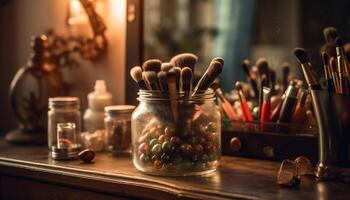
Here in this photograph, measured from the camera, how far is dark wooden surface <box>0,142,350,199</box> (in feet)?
2.75

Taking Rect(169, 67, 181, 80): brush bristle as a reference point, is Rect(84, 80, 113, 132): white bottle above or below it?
below

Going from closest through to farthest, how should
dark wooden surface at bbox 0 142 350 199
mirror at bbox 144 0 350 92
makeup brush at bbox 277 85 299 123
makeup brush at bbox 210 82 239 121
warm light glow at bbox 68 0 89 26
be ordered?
1. dark wooden surface at bbox 0 142 350 199
2. makeup brush at bbox 277 85 299 123
3. makeup brush at bbox 210 82 239 121
4. mirror at bbox 144 0 350 92
5. warm light glow at bbox 68 0 89 26

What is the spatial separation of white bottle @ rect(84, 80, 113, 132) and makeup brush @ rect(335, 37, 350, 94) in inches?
22.8

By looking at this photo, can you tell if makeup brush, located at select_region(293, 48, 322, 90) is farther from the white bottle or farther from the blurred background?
the white bottle

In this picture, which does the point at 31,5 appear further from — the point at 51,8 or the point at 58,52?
the point at 58,52

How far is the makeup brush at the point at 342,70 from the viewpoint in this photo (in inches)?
36.2

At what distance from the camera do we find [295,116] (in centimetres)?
109

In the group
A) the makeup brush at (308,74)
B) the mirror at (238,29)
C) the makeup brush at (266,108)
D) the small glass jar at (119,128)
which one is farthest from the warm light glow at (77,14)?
the makeup brush at (308,74)

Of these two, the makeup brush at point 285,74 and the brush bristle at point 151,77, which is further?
the makeup brush at point 285,74

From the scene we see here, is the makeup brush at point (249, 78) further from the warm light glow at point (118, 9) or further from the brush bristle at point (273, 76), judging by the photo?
the warm light glow at point (118, 9)

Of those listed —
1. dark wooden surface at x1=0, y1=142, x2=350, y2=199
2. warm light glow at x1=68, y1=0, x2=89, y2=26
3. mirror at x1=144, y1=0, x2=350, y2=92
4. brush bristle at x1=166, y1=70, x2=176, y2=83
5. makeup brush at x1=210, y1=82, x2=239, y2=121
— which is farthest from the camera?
warm light glow at x1=68, y1=0, x2=89, y2=26

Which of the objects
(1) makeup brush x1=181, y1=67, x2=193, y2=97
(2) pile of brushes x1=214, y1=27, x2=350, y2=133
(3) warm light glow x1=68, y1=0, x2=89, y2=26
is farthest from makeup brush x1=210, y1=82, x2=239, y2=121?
(3) warm light glow x1=68, y1=0, x2=89, y2=26

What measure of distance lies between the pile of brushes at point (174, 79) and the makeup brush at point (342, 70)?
0.20 metres

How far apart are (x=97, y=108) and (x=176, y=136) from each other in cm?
39
